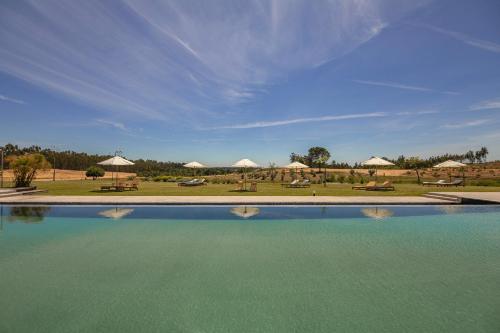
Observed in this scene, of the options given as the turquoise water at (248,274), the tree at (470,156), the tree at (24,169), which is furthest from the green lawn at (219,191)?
the tree at (470,156)

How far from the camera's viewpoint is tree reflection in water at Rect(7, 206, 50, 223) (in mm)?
8828

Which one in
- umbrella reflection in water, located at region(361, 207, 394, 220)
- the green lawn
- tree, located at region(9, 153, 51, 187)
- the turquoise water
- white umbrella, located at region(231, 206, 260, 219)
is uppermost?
tree, located at region(9, 153, 51, 187)

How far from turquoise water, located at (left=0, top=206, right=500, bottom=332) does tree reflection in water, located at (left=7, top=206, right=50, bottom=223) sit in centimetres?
14

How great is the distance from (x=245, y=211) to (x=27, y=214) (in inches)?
309

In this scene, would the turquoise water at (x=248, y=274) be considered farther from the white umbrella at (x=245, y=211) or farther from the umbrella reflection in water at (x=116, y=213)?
the white umbrella at (x=245, y=211)

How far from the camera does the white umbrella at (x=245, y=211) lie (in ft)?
31.4

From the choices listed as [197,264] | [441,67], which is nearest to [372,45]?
[441,67]

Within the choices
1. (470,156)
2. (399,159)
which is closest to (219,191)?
(399,159)

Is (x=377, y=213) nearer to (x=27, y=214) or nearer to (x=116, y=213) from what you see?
(x=116, y=213)

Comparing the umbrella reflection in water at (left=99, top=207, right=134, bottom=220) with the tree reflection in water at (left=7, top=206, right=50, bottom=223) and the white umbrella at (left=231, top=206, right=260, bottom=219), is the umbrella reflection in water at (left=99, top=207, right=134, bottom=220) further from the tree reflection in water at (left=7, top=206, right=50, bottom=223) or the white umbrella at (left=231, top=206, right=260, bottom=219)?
the white umbrella at (left=231, top=206, right=260, bottom=219)

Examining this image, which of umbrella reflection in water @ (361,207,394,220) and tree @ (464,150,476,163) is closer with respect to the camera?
umbrella reflection in water @ (361,207,394,220)

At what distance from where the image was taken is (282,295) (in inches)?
164

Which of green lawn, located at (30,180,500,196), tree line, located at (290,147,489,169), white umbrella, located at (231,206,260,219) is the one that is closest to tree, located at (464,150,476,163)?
tree line, located at (290,147,489,169)

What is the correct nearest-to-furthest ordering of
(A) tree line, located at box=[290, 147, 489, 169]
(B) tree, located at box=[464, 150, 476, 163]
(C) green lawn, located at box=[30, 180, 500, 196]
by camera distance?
(C) green lawn, located at box=[30, 180, 500, 196] < (A) tree line, located at box=[290, 147, 489, 169] < (B) tree, located at box=[464, 150, 476, 163]
